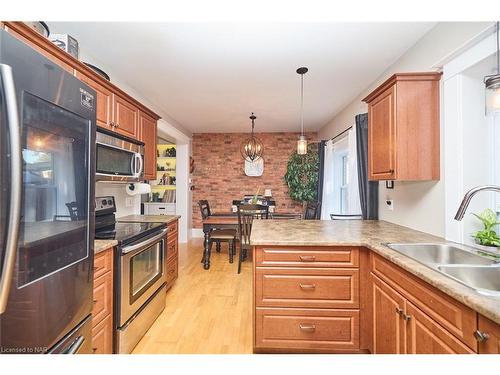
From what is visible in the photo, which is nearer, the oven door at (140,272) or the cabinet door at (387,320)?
the cabinet door at (387,320)

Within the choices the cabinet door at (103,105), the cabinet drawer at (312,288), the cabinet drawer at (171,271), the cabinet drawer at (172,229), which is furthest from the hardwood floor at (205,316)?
the cabinet door at (103,105)

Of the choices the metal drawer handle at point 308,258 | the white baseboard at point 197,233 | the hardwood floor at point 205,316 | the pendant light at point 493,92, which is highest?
the pendant light at point 493,92

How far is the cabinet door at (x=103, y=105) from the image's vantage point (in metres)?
1.86

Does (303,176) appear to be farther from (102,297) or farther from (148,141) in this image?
(102,297)

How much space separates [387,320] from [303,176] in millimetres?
3938

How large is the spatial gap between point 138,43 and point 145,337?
8.09 feet

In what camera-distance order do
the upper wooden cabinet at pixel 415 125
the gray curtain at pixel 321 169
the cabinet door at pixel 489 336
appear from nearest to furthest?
the cabinet door at pixel 489 336 < the upper wooden cabinet at pixel 415 125 < the gray curtain at pixel 321 169

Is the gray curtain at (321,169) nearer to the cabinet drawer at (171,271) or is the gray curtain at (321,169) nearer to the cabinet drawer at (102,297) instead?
the cabinet drawer at (171,271)

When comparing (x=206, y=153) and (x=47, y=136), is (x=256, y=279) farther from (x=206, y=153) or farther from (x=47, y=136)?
(x=206, y=153)

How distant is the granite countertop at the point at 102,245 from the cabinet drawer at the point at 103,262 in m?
0.04

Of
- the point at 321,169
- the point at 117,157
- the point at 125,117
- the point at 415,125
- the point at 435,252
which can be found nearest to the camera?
the point at 435,252

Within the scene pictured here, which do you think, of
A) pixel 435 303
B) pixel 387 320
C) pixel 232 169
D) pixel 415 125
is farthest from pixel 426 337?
pixel 232 169

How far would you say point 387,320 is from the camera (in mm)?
1349

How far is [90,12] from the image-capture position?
0.83m
